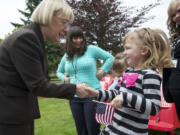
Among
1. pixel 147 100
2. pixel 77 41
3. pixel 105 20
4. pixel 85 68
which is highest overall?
pixel 105 20

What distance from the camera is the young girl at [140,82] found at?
1521mm

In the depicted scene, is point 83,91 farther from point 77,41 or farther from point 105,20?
point 105,20

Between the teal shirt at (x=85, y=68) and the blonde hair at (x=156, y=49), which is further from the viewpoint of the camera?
the teal shirt at (x=85, y=68)

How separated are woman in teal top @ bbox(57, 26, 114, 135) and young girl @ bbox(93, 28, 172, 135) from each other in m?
1.01

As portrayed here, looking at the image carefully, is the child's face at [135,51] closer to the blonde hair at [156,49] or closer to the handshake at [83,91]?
the blonde hair at [156,49]

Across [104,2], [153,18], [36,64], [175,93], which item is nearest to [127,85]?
[175,93]

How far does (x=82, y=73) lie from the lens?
115 inches

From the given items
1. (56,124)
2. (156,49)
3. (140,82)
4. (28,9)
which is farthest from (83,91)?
(28,9)

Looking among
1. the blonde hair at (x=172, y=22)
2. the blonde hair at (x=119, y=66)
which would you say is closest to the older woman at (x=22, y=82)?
the blonde hair at (x=172, y=22)

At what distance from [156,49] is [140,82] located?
33 centimetres

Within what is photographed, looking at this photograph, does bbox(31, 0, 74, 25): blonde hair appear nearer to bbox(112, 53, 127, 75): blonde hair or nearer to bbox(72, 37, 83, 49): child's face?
bbox(72, 37, 83, 49): child's face

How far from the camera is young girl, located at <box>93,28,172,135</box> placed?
1.52m

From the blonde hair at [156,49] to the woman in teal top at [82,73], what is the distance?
1259mm

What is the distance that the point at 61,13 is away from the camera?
1.83 metres
